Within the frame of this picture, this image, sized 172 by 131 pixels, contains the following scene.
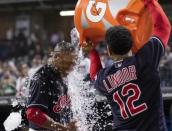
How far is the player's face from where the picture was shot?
5.34m

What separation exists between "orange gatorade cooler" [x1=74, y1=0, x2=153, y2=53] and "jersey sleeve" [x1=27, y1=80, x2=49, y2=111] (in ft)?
1.85

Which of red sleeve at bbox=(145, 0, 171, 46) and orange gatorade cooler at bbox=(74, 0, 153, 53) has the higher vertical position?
orange gatorade cooler at bbox=(74, 0, 153, 53)

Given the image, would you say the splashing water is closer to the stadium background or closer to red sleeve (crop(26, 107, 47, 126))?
red sleeve (crop(26, 107, 47, 126))

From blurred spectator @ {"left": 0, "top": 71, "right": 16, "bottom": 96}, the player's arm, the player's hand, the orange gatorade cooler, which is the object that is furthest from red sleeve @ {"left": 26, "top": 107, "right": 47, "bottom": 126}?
blurred spectator @ {"left": 0, "top": 71, "right": 16, "bottom": 96}

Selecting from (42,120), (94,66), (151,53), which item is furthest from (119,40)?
(42,120)

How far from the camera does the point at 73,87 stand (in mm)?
5820

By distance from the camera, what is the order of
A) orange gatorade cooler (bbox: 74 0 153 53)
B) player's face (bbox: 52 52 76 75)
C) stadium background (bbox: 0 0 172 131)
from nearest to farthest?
1. orange gatorade cooler (bbox: 74 0 153 53)
2. player's face (bbox: 52 52 76 75)
3. stadium background (bbox: 0 0 172 131)

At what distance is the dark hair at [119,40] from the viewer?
4.04m

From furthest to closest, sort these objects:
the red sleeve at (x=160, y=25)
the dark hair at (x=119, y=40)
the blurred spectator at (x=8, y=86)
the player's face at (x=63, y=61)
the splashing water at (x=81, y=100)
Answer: the blurred spectator at (x=8, y=86) → the splashing water at (x=81, y=100) → the player's face at (x=63, y=61) → the red sleeve at (x=160, y=25) → the dark hair at (x=119, y=40)

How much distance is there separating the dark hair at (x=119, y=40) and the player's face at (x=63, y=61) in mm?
1302

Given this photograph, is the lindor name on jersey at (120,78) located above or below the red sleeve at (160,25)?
below

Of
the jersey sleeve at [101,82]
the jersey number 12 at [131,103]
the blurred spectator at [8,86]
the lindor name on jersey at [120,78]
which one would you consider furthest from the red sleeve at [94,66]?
the blurred spectator at [8,86]

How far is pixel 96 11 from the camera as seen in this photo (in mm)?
5066

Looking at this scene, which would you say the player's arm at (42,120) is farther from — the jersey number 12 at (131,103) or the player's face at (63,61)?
the jersey number 12 at (131,103)
